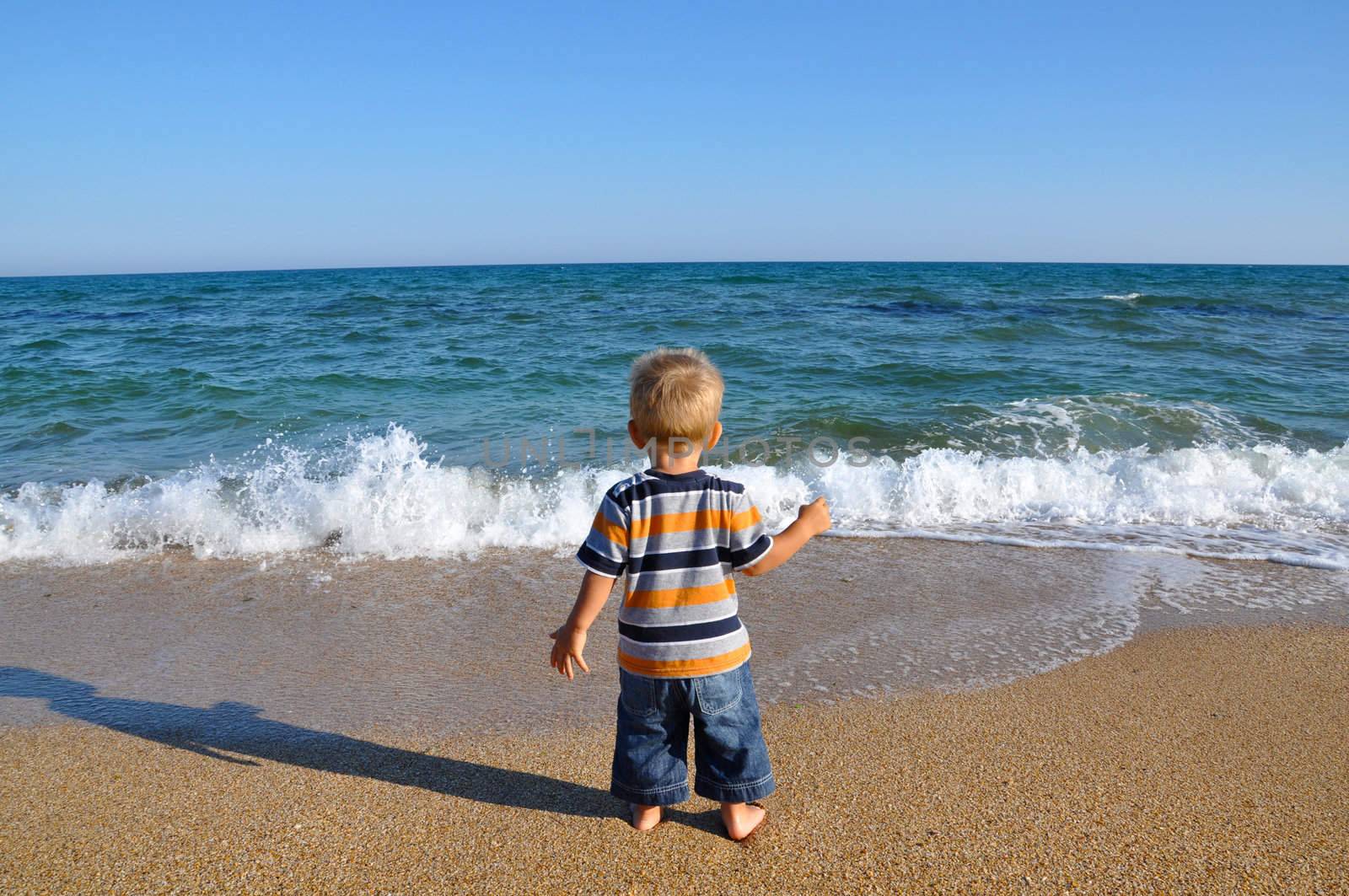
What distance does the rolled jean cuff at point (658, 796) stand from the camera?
2100 mm

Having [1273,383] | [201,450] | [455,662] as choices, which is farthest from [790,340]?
[455,662]

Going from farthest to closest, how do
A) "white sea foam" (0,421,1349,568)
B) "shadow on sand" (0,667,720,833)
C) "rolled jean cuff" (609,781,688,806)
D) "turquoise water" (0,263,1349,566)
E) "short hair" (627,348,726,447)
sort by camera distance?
"turquoise water" (0,263,1349,566)
"white sea foam" (0,421,1349,568)
"shadow on sand" (0,667,720,833)
"rolled jean cuff" (609,781,688,806)
"short hair" (627,348,726,447)

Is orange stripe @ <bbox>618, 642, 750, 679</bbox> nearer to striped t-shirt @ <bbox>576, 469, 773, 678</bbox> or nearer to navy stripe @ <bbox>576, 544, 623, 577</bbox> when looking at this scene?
striped t-shirt @ <bbox>576, 469, 773, 678</bbox>

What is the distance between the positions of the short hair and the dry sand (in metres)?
1.08

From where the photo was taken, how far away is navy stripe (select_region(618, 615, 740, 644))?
6.45 feet

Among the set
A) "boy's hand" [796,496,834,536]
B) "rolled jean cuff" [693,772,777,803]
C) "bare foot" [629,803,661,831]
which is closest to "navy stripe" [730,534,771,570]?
"boy's hand" [796,496,834,536]

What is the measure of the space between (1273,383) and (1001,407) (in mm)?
4159

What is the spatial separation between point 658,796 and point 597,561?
2.19ft

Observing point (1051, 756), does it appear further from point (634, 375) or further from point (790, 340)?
point (790, 340)

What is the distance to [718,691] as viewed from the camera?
2.01 meters

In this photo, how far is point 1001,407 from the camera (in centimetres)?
899

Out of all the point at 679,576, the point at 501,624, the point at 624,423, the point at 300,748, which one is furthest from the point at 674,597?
the point at 624,423

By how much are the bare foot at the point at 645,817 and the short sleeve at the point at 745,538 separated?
72cm

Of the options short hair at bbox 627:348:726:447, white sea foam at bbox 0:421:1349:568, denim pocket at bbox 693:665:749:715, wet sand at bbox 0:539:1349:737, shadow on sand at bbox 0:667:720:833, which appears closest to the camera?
short hair at bbox 627:348:726:447
